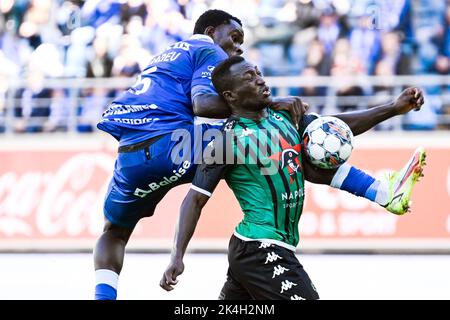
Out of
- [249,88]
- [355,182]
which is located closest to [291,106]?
[249,88]

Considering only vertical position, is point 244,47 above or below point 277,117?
above

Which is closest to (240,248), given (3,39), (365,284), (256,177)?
(256,177)

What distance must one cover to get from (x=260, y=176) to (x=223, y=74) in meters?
0.69

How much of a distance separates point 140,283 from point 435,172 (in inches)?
194

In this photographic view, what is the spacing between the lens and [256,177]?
5348mm

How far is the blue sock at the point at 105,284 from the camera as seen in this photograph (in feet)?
21.1

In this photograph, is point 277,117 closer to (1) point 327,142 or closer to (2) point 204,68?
(1) point 327,142

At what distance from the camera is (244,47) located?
13.2 m

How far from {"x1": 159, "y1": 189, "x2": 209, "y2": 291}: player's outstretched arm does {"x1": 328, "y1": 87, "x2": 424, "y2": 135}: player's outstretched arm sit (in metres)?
1.11

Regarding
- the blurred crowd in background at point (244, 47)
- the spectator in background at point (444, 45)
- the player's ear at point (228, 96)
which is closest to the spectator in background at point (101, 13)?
the blurred crowd in background at point (244, 47)

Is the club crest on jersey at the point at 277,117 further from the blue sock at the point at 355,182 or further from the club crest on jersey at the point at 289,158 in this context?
the blue sock at the point at 355,182

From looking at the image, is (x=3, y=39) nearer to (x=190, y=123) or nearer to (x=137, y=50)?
(x=137, y=50)

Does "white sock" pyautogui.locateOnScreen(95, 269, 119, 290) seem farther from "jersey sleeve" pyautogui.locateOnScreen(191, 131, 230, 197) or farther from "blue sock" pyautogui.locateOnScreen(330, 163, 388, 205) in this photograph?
"blue sock" pyautogui.locateOnScreen(330, 163, 388, 205)

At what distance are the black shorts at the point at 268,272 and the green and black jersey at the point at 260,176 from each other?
0.06m
